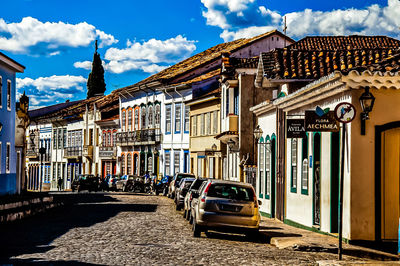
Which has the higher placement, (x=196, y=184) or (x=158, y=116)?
(x=158, y=116)

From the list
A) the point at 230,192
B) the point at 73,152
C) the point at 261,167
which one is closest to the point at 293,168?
the point at 230,192

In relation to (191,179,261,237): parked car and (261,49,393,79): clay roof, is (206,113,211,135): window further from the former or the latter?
(191,179,261,237): parked car

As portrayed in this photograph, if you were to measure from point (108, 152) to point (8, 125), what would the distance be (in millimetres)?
28572

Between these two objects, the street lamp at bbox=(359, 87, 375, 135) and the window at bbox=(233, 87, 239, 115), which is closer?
the street lamp at bbox=(359, 87, 375, 135)

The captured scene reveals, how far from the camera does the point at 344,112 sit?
1329 cm

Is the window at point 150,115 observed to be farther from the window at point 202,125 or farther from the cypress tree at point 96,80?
the cypress tree at point 96,80

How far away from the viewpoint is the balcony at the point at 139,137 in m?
56.1

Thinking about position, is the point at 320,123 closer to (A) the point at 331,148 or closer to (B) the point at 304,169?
(A) the point at 331,148

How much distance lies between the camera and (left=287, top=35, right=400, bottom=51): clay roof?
4372cm

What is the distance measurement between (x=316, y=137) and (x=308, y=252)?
15.5 feet

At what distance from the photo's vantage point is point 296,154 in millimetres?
20953

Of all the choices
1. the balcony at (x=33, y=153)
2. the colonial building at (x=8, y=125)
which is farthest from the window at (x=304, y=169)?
the balcony at (x=33, y=153)

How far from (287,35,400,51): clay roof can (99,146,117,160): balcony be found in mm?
26499

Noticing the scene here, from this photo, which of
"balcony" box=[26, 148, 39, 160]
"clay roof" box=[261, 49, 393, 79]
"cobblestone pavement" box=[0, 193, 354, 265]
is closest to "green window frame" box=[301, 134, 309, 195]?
"cobblestone pavement" box=[0, 193, 354, 265]
